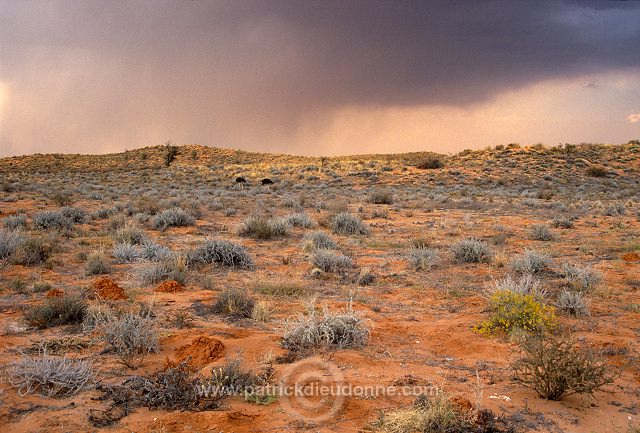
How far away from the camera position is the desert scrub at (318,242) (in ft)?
36.6

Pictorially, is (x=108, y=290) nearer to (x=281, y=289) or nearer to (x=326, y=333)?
(x=281, y=289)

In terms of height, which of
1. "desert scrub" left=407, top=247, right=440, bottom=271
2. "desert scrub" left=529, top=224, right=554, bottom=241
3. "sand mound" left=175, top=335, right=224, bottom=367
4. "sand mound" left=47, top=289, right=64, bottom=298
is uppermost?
"desert scrub" left=529, top=224, right=554, bottom=241

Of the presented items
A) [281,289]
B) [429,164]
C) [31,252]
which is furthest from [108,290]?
[429,164]

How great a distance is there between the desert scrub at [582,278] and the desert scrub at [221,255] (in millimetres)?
6002

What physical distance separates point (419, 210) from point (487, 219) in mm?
3479

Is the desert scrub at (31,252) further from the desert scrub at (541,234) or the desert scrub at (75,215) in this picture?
the desert scrub at (541,234)

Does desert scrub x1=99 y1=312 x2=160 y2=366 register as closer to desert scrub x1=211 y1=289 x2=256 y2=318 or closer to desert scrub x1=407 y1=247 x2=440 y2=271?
desert scrub x1=211 y1=289 x2=256 y2=318

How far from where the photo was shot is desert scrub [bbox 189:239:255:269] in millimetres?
9688

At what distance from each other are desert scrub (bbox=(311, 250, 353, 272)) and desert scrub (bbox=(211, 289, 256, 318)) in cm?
262

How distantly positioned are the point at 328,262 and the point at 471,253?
3.22 metres

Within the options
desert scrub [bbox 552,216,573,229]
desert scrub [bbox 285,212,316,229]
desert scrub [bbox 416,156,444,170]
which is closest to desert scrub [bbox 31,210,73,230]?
desert scrub [bbox 285,212,316,229]

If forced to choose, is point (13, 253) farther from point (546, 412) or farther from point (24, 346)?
point (546, 412)

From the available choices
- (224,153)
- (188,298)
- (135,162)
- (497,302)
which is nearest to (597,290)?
(497,302)

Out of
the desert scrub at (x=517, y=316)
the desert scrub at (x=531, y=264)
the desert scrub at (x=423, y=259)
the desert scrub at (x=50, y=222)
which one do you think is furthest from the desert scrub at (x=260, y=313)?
the desert scrub at (x=50, y=222)
